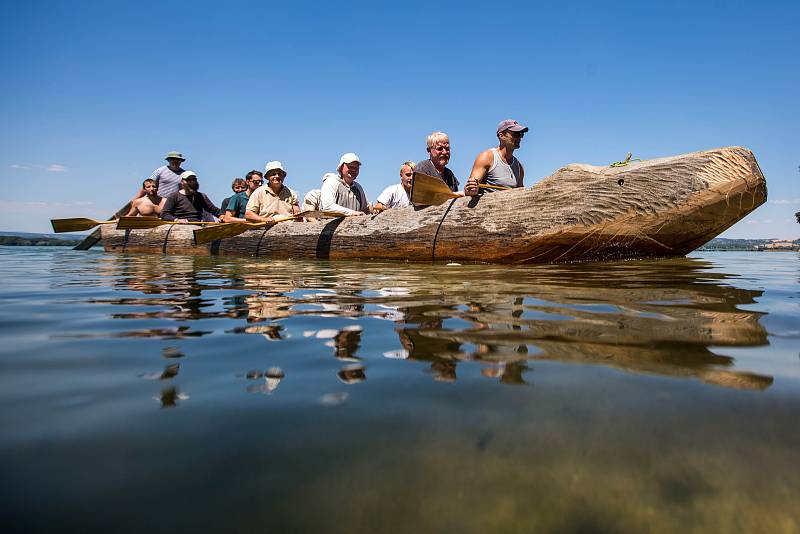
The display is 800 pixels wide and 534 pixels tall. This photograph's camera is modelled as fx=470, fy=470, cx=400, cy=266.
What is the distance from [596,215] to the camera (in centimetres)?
480

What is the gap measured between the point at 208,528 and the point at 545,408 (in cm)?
60

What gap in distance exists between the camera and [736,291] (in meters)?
2.78

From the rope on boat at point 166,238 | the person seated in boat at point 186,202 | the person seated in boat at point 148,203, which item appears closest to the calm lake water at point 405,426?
the rope on boat at point 166,238

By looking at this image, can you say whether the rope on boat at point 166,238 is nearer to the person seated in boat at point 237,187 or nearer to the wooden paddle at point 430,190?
the person seated in boat at point 237,187

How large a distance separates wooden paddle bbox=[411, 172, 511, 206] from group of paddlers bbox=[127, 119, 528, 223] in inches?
9.8

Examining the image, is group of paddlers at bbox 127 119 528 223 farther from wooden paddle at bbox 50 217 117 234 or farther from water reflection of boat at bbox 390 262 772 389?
water reflection of boat at bbox 390 262 772 389

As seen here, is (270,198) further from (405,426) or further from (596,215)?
(405,426)

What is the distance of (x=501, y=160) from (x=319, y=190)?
13.9 feet

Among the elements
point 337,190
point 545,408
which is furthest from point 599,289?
point 337,190

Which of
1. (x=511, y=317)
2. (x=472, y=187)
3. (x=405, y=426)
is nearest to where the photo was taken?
(x=405, y=426)

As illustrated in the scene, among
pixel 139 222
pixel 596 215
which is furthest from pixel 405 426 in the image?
pixel 139 222

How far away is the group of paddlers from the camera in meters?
5.90

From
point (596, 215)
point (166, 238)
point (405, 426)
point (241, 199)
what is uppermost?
point (241, 199)

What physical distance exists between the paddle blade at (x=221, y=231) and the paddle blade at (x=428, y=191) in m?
2.98
